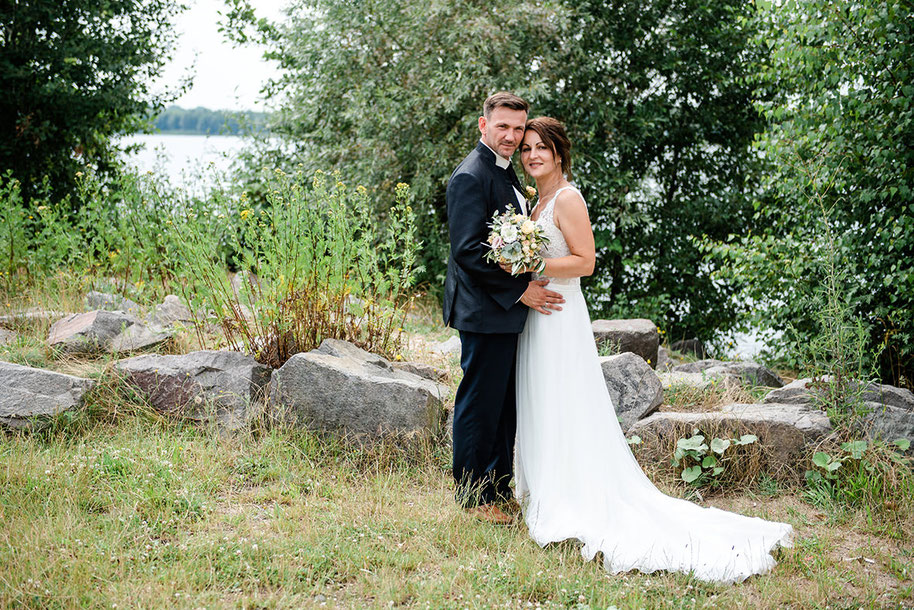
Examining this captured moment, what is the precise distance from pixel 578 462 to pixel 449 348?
2596 millimetres

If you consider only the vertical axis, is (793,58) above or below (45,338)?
above

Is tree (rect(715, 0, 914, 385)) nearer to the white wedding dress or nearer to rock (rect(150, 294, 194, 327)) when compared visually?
the white wedding dress

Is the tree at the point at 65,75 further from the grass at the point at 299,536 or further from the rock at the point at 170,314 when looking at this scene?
the grass at the point at 299,536

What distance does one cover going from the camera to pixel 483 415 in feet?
13.3

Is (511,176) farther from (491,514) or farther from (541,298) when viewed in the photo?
(491,514)

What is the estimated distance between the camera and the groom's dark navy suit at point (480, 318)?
3889 millimetres

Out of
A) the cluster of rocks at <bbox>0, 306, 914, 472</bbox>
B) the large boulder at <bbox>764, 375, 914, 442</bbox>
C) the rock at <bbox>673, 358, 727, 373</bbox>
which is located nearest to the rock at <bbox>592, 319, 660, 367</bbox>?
the rock at <bbox>673, 358, 727, 373</bbox>

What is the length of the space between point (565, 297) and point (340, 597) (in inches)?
73.4

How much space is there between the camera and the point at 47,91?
9469mm

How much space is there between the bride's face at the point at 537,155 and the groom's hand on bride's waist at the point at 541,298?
0.58 metres

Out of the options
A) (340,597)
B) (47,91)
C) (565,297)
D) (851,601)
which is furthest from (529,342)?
(47,91)

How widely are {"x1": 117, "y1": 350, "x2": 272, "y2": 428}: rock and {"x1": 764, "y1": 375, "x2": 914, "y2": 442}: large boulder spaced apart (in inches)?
140

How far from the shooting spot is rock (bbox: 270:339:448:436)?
475 cm

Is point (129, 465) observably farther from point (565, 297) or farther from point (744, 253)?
point (744, 253)
